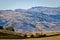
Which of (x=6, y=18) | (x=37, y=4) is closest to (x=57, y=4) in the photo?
(x=37, y=4)

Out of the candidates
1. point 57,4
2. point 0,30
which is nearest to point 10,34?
point 0,30

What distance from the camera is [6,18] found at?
10.2 ft

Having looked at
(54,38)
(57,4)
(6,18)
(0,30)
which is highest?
(57,4)

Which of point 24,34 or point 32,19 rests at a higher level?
point 32,19

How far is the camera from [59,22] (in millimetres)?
3098

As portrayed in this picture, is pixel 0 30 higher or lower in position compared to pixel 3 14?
lower

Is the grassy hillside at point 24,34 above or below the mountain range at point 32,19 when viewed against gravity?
below

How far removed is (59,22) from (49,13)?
28cm

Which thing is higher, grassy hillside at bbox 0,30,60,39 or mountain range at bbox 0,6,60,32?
mountain range at bbox 0,6,60,32

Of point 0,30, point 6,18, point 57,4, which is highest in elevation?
point 57,4

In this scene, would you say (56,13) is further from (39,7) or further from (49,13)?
(39,7)

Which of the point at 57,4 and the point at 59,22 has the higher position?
the point at 57,4

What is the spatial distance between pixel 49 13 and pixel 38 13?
231mm

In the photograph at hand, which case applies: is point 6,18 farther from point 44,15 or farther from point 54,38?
point 54,38
